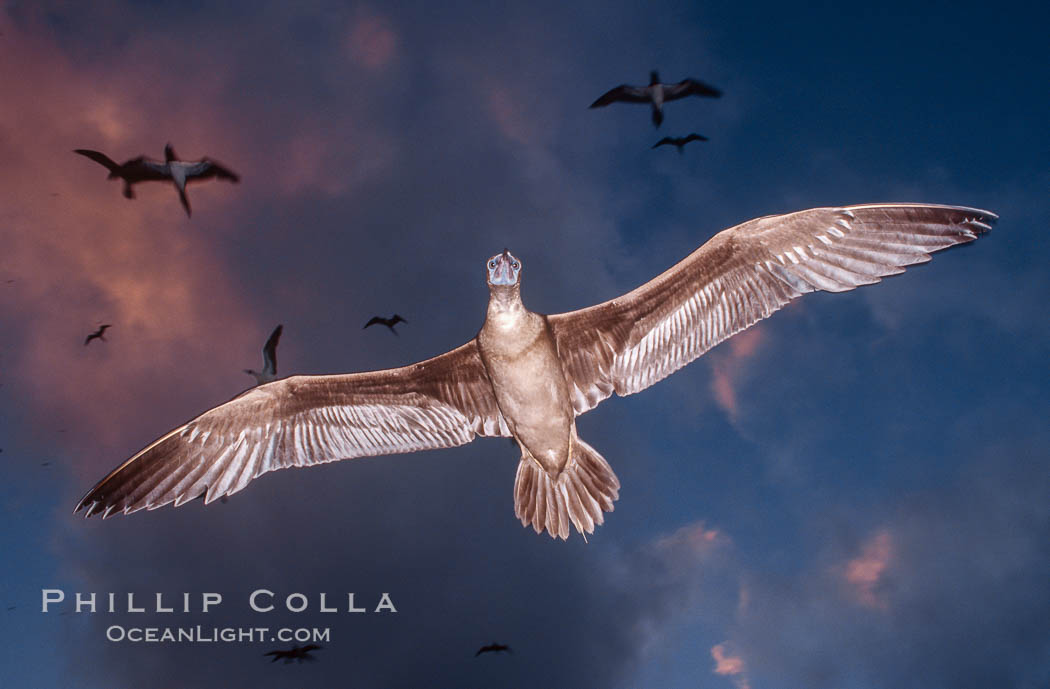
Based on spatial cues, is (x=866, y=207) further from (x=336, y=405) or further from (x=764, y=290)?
(x=336, y=405)

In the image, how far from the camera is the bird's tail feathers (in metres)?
5.18

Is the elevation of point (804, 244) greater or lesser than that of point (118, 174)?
lesser

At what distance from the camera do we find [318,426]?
5.66 metres

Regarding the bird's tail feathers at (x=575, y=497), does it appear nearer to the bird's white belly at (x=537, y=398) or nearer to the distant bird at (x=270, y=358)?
the bird's white belly at (x=537, y=398)

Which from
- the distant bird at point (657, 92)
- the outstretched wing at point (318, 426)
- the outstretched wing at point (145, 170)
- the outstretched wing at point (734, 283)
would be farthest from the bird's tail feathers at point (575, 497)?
the outstretched wing at point (145, 170)

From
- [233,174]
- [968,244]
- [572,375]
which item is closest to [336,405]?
[572,375]

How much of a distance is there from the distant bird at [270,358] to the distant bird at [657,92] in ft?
12.5

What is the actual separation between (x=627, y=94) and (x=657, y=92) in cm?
26

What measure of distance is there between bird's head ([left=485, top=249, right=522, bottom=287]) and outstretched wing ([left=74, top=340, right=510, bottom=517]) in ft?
2.54

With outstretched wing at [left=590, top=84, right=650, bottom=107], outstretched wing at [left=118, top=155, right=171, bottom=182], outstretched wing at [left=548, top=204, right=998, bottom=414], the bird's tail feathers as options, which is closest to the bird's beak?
outstretched wing at [left=548, top=204, right=998, bottom=414]

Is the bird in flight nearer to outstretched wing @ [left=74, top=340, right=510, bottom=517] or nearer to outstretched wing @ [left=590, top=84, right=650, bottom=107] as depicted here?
outstretched wing @ [left=74, top=340, right=510, bottom=517]

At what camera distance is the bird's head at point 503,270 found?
465 centimetres

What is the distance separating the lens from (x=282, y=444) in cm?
562

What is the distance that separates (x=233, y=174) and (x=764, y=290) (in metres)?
4.54
